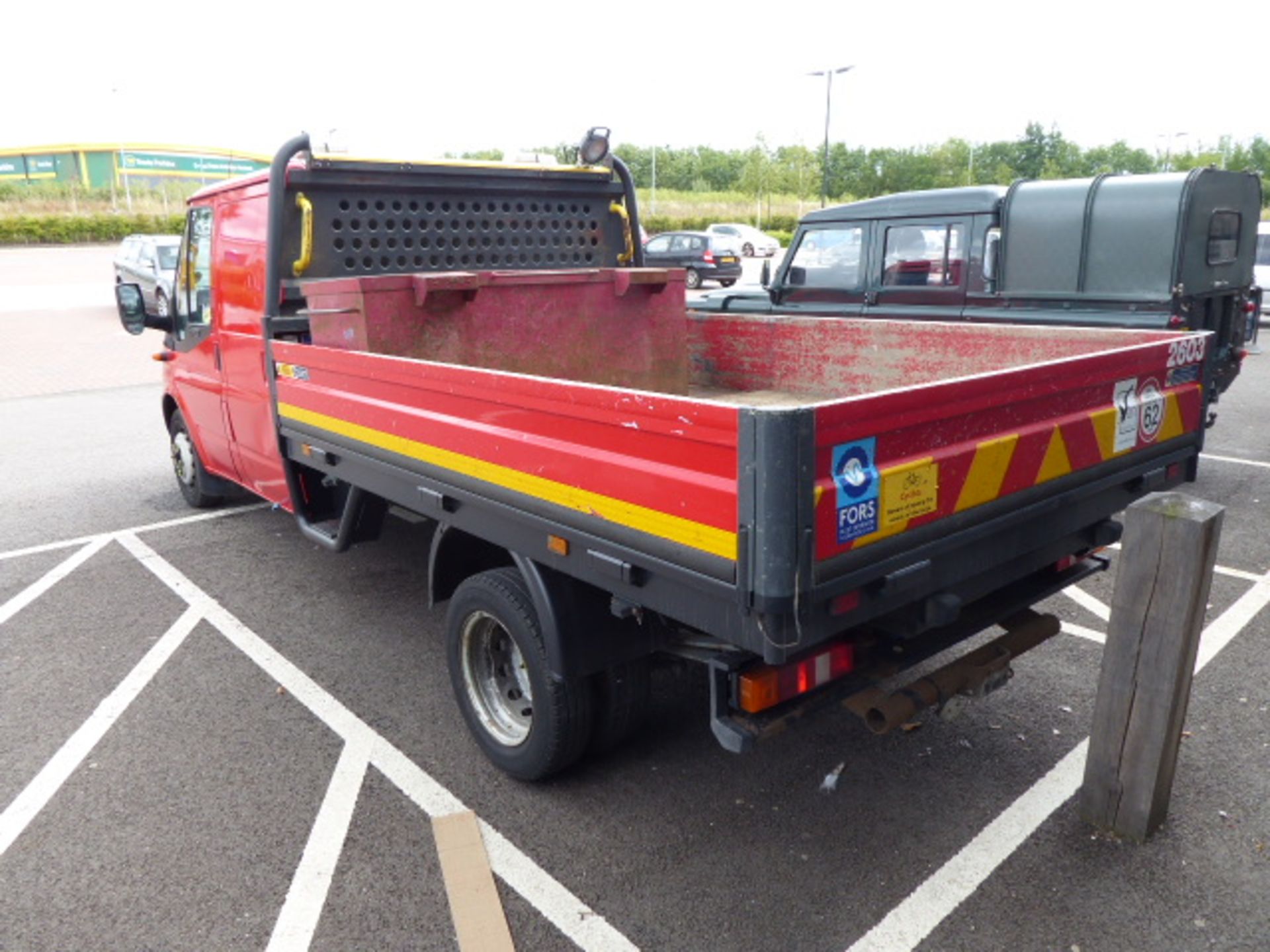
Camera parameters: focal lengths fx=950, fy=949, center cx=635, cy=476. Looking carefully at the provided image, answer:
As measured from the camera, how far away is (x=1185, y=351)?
3383 millimetres

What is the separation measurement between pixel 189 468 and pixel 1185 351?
246 inches

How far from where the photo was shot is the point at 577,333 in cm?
491

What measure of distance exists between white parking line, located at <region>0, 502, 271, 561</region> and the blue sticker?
18.8ft

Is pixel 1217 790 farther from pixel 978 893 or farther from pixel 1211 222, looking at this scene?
pixel 1211 222

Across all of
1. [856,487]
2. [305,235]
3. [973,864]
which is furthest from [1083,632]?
[305,235]

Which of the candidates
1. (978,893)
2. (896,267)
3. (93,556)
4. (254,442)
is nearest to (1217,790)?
(978,893)

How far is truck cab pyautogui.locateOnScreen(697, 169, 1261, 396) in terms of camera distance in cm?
667

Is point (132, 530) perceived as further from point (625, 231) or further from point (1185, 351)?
point (1185, 351)

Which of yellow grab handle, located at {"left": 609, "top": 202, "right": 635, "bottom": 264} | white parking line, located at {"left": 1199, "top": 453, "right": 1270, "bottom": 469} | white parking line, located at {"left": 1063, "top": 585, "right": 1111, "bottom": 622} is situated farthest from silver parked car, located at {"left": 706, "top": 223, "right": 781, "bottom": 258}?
white parking line, located at {"left": 1063, "top": 585, "right": 1111, "bottom": 622}

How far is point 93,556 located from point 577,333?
3617 mm

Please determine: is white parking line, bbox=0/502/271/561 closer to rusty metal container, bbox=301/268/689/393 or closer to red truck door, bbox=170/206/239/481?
red truck door, bbox=170/206/239/481

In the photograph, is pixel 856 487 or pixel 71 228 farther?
pixel 71 228

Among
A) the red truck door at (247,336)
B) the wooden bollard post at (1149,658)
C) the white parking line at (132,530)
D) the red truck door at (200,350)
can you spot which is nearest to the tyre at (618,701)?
the wooden bollard post at (1149,658)

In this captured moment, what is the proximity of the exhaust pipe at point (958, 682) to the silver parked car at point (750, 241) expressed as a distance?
30314mm
